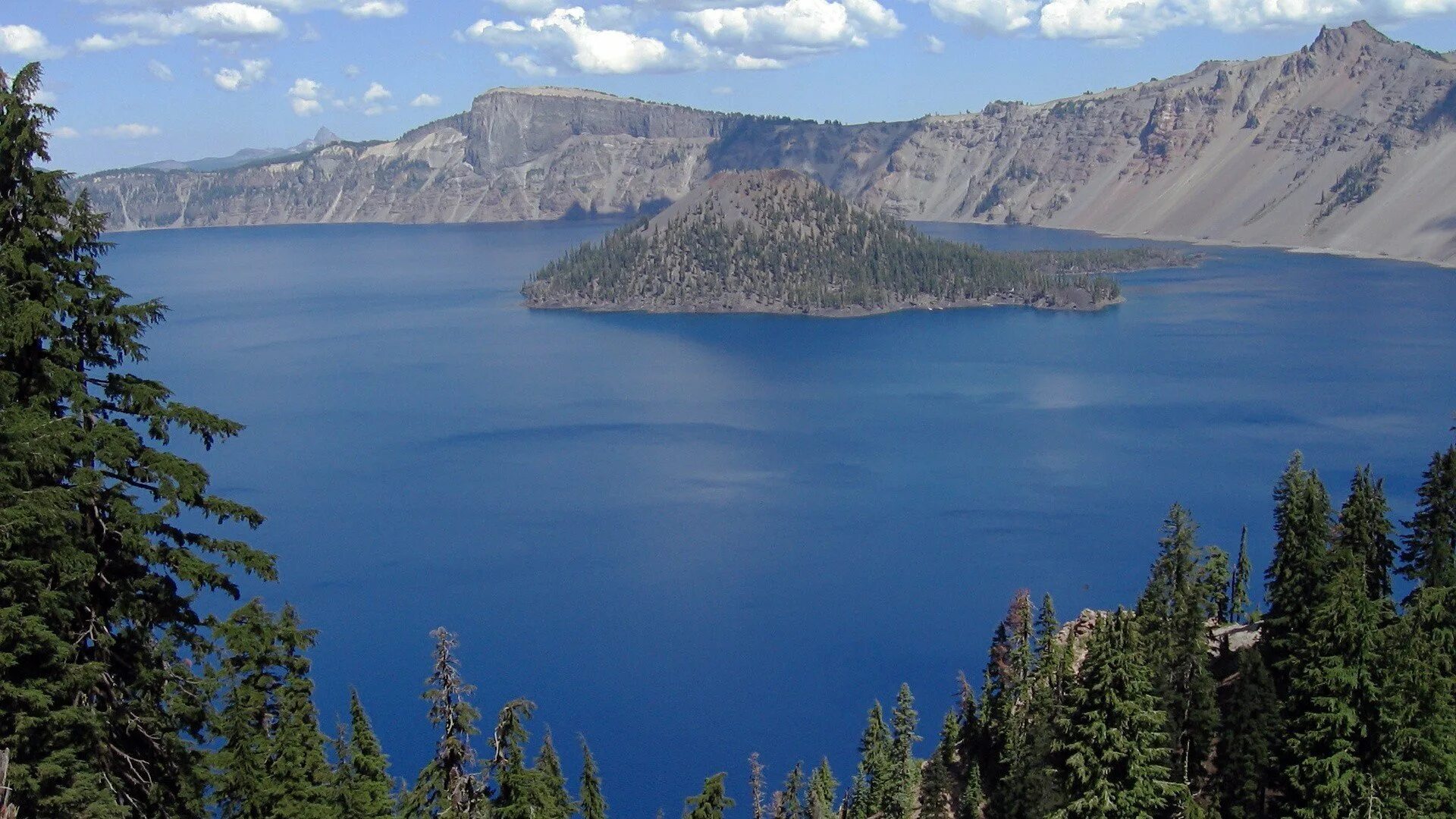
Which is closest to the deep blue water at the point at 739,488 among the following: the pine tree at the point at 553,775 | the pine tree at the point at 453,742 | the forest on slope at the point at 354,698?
the forest on slope at the point at 354,698

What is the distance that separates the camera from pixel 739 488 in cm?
9031

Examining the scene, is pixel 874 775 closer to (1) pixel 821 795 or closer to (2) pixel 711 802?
(1) pixel 821 795

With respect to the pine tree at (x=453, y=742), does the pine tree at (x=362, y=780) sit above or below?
below

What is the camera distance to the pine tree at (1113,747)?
2027 centimetres

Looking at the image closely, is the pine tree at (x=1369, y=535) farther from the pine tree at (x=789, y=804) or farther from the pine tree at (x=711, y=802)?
the pine tree at (x=711, y=802)

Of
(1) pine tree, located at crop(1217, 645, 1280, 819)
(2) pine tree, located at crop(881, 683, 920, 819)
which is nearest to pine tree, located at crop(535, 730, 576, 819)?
(2) pine tree, located at crop(881, 683, 920, 819)

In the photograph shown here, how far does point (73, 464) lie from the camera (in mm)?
12000

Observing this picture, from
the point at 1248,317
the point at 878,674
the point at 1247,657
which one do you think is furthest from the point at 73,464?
the point at 1248,317

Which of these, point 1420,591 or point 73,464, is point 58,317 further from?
point 1420,591

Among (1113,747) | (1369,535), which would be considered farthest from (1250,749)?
(1113,747)

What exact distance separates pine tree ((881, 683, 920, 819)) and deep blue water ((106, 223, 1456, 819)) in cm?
925

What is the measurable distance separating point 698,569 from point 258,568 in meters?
58.8

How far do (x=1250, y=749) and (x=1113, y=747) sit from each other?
12.1 metres

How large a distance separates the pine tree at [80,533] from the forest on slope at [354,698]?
0.03 metres
